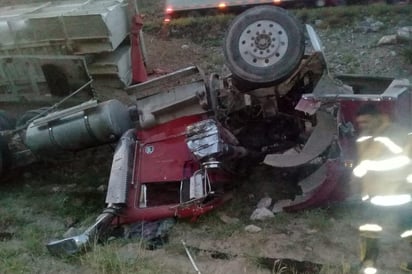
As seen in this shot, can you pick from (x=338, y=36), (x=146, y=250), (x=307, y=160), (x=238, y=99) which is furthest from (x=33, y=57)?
(x=338, y=36)

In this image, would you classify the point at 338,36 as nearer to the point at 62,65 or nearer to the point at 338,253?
the point at 62,65

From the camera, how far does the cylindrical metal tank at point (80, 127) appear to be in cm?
490

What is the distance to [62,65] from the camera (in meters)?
5.68

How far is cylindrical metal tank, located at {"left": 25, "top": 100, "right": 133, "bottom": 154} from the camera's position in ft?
16.1

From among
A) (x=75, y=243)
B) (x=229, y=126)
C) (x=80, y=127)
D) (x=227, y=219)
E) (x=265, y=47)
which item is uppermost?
(x=265, y=47)

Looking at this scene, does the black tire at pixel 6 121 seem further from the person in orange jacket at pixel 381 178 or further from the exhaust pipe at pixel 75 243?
the person in orange jacket at pixel 381 178

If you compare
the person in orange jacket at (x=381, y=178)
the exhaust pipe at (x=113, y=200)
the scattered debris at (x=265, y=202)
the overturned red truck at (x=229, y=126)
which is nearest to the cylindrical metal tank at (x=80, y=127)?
the overturned red truck at (x=229, y=126)

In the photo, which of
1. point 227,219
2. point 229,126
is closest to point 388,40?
point 229,126

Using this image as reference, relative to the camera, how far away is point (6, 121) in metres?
5.74

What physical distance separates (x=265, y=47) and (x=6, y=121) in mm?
2692

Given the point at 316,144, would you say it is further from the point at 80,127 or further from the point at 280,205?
the point at 80,127

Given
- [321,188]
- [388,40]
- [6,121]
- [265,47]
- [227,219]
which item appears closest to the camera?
[321,188]

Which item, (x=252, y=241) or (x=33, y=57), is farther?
(x=33, y=57)

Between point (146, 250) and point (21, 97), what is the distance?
2.76m
